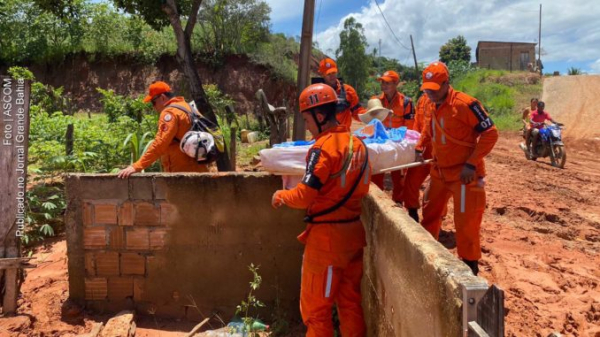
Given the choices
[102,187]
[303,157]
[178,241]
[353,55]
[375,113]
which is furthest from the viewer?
[353,55]

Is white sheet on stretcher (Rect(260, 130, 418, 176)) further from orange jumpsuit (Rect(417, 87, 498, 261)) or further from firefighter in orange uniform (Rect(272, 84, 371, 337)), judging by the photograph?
firefighter in orange uniform (Rect(272, 84, 371, 337))

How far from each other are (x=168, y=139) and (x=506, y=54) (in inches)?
1840

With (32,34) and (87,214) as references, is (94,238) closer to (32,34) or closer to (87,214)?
(87,214)

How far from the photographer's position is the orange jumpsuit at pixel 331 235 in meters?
2.96

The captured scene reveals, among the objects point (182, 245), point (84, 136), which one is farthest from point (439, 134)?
point (84, 136)

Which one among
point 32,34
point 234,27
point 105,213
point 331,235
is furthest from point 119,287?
point 32,34

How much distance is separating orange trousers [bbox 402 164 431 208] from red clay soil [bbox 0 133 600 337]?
629 millimetres

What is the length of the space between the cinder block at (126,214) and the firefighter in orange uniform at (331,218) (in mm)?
1687

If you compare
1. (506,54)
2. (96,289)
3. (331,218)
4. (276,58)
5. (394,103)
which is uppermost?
(506,54)

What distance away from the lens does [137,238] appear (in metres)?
4.25

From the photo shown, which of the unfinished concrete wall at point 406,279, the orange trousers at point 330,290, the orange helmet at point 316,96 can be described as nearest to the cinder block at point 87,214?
the orange trousers at point 330,290

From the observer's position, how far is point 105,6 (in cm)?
2766

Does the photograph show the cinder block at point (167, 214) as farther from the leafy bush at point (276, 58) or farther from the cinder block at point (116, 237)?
the leafy bush at point (276, 58)

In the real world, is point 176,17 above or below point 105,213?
above
